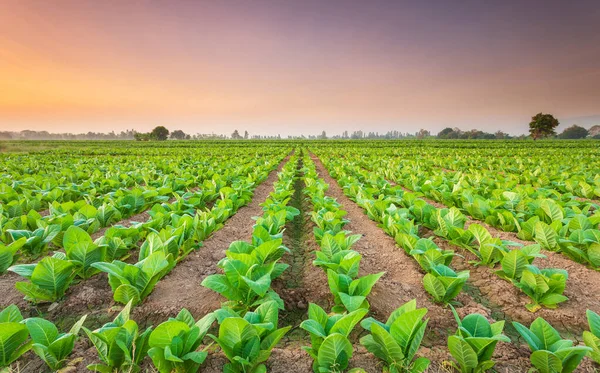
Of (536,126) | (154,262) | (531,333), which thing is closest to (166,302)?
(154,262)

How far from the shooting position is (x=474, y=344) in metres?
1.71

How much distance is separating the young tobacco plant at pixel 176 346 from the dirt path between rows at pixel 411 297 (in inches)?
62.2

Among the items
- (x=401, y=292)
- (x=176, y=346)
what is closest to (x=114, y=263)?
(x=176, y=346)

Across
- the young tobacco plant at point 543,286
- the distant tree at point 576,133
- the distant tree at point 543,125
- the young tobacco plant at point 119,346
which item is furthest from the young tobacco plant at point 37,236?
the distant tree at point 576,133

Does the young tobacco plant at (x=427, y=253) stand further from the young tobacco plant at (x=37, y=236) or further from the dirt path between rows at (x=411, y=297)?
the young tobacco plant at (x=37, y=236)

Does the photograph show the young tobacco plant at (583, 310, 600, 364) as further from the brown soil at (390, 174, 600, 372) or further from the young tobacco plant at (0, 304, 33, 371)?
the young tobacco plant at (0, 304, 33, 371)

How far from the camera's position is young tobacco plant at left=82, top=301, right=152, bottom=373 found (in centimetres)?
172

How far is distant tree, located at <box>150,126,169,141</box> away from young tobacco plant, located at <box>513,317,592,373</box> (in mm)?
114065

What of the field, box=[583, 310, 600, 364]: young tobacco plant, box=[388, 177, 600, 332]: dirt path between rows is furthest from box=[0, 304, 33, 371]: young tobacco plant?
box=[388, 177, 600, 332]: dirt path between rows

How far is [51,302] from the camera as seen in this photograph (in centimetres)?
272

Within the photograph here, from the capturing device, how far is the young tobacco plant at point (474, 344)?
1.67 metres

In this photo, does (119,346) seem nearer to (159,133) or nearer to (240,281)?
(240,281)

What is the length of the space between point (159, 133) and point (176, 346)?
4626 inches

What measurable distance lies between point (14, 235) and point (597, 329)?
581 centimetres
